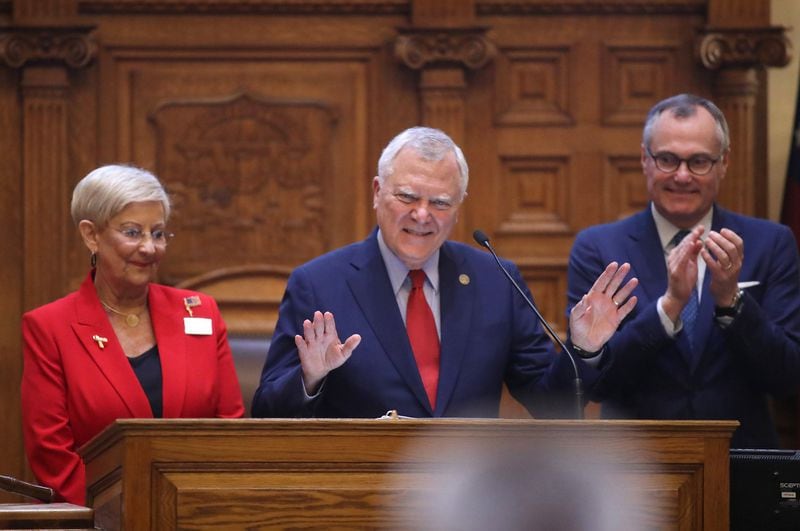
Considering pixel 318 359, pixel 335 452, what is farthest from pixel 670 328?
pixel 335 452

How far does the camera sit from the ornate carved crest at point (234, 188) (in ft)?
17.1

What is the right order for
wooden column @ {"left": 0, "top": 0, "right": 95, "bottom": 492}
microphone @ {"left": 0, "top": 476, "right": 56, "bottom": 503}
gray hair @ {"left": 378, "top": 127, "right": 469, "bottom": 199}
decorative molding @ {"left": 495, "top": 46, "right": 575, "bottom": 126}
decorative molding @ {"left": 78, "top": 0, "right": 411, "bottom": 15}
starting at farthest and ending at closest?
decorative molding @ {"left": 495, "top": 46, "right": 575, "bottom": 126} → decorative molding @ {"left": 78, "top": 0, "right": 411, "bottom": 15} → wooden column @ {"left": 0, "top": 0, "right": 95, "bottom": 492} → gray hair @ {"left": 378, "top": 127, "right": 469, "bottom": 199} → microphone @ {"left": 0, "top": 476, "right": 56, "bottom": 503}

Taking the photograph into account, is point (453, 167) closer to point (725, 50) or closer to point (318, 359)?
point (318, 359)

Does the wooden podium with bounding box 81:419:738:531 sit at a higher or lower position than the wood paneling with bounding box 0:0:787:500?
lower

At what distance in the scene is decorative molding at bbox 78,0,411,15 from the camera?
5184mm

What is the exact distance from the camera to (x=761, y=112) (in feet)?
17.5

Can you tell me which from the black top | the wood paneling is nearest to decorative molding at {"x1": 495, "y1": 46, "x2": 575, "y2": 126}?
the wood paneling

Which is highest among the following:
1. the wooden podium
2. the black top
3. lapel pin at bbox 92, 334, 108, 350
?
lapel pin at bbox 92, 334, 108, 350

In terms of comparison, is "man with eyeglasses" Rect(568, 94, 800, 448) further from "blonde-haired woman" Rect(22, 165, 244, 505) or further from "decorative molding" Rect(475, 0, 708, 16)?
"decorative molding" Rect(475, 0, 708, 16)

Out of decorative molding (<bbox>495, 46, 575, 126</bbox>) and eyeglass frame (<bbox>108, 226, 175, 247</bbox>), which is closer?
eyeglass frame (<bbox>108, 226, 175, 247</bbox>)

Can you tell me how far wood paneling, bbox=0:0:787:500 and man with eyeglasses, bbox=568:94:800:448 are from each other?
1315 mm

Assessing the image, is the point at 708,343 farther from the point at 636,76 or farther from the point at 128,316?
the point at 636,76

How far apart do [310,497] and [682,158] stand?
171 cm


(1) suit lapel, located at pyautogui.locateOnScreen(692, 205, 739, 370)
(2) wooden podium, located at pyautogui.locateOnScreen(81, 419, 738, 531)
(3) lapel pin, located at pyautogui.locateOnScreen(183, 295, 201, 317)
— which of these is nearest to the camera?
(2) wooden podium, located at pyautogui.locateOnScreen(81, 419, 738, 531)
